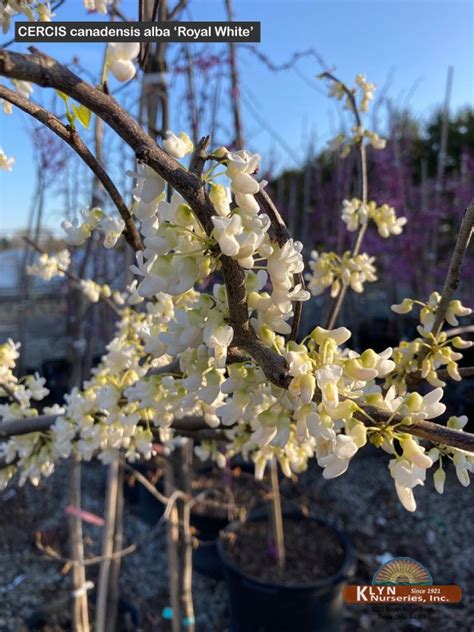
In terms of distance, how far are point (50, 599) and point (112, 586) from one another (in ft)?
1.73

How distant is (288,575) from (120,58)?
2082mm

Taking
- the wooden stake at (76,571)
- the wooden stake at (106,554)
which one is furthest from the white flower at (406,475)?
the wooden stake at (76,571)

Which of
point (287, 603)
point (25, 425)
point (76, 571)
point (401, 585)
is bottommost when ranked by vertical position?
point (287, 603)

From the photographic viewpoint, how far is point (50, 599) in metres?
2.26

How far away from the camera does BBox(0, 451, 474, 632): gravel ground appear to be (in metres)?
2.14

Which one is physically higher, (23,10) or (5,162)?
(23,10)

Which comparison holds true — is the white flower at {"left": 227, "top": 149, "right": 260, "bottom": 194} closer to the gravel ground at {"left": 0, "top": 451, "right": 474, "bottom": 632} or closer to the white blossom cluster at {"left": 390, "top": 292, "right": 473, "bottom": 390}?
the white blossom cluster at {"left": 390, "top": 292, "right": 473, "bottom": 390}

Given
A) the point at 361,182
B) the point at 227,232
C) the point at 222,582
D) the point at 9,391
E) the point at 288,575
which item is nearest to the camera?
the point at 227,232

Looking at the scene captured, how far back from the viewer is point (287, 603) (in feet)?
6.33

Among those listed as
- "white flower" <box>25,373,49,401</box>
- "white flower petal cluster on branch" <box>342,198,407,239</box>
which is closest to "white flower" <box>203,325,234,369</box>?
"white flower" <box>25,373,49,401</box>

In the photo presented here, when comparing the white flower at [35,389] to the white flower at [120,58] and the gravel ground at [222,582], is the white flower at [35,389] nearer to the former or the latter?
the white flower at [120,58]

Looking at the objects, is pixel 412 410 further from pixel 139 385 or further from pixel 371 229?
pixel 371 229

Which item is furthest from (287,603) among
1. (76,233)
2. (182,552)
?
(76,233)

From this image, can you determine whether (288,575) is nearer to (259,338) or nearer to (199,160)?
(259,338)
